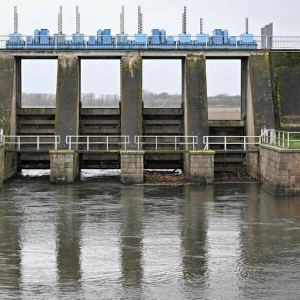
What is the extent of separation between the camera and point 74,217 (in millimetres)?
27859

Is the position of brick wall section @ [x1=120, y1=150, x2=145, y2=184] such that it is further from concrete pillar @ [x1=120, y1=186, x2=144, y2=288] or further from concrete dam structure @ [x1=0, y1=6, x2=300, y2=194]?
concrete pillar @ [x1=120, y1=186, x2=144, y2=288]

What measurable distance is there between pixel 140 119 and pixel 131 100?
3.90 ft

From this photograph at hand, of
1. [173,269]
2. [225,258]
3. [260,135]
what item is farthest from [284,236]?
[260,135]

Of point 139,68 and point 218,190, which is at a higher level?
point 139,68

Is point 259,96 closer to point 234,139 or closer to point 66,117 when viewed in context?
point 234,139

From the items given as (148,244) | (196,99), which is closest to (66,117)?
(196,99)

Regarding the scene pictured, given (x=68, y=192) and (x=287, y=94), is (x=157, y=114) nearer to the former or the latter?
(x=287, y=94)

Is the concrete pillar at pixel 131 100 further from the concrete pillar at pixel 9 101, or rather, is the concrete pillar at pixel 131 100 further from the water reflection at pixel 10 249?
the water reflection at pixel 10 249

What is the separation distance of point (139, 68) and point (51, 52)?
17.0 feet

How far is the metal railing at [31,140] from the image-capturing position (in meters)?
38.8

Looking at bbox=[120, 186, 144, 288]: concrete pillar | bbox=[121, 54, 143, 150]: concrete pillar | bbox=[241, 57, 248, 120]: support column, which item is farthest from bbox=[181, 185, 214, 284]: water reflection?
bbox=[241, 57, 248, 120]: support column

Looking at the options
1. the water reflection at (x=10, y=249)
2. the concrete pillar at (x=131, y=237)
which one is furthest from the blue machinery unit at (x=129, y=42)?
the water reflection at (x=10, y=249)

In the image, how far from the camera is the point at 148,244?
2256 cm

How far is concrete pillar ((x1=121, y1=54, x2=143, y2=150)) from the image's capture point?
132 ft
